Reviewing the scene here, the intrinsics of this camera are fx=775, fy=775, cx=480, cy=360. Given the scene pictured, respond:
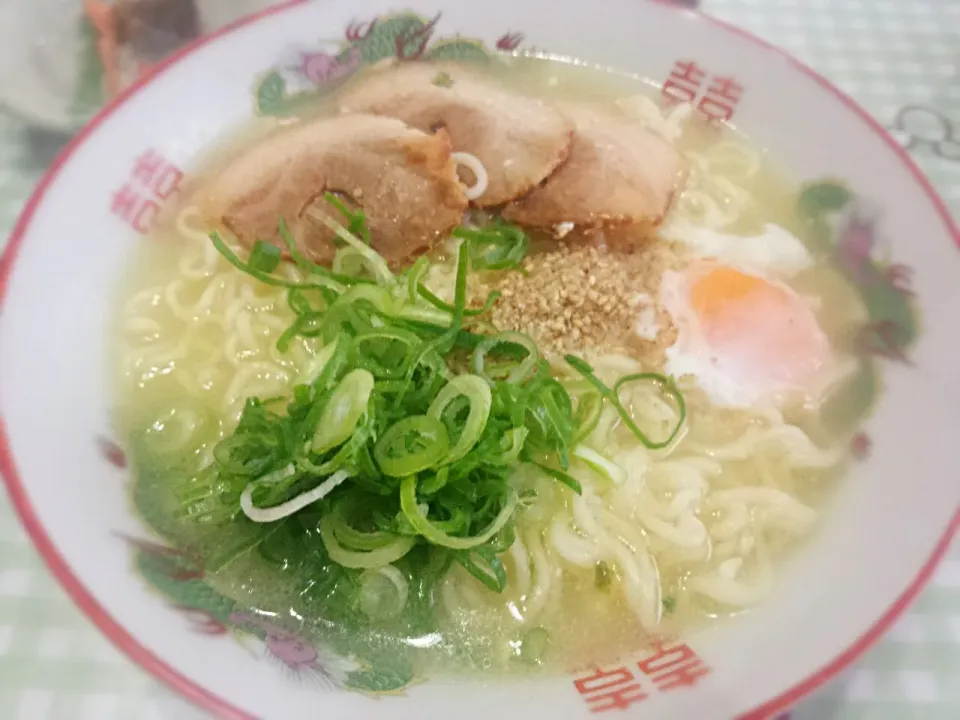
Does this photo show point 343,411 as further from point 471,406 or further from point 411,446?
point 471,406

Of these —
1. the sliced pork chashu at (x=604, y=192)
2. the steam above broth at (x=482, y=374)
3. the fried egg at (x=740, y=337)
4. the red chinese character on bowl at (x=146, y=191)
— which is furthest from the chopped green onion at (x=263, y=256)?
the fried egg at (x=740, y=337)

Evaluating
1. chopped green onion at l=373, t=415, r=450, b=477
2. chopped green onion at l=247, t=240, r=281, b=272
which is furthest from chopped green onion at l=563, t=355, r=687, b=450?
chopped green onion at l=247, t=240, r=281, b=272

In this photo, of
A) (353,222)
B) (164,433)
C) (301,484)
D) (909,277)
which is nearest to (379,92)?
(353,222)

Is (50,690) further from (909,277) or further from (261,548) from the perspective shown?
(909,277)

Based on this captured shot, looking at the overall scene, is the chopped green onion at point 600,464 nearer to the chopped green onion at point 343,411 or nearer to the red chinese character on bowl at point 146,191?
the chopped green onion at point 343,411

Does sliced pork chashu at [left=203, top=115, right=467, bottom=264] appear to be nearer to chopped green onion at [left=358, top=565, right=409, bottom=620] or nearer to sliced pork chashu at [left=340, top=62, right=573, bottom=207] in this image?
sliced pork chashu at [left=340, top=62, right=573, bottom=207]

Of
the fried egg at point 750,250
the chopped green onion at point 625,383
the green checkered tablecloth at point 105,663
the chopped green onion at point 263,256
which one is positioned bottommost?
the green checkered tablecloth at point 105,663

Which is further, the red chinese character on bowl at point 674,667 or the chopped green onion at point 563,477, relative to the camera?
the chopped green onion at point 563,477
